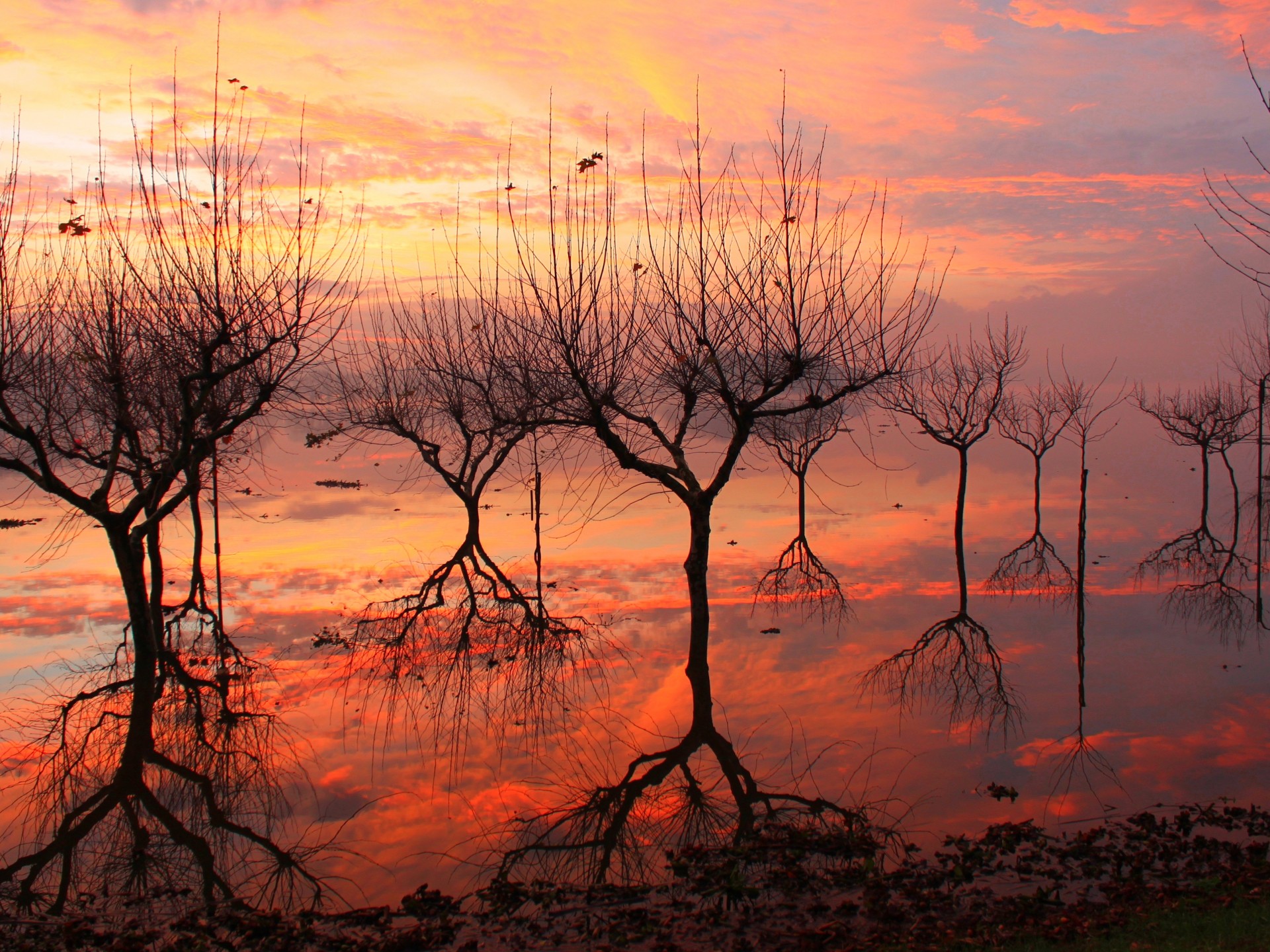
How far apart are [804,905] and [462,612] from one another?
41.8 feet

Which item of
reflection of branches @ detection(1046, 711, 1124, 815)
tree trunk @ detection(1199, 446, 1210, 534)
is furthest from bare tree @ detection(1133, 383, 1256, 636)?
reflection of branches @ detection(1046, 711, 1124, 815)

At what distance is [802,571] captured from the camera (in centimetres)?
2298

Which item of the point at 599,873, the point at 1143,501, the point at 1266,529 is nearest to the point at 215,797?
the point at 599,873

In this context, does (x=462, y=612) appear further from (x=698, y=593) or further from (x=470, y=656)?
(x=698, y=593)

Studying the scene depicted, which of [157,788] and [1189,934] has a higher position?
[1189,934]

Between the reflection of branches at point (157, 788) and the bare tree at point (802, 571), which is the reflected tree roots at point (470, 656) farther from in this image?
the bare tree at point (802, 571)

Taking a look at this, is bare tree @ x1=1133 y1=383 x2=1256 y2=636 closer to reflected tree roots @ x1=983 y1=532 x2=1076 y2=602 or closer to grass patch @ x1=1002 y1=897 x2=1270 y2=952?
reflected tree roots @ x1=983 y1=532 x2=1076 y2=602

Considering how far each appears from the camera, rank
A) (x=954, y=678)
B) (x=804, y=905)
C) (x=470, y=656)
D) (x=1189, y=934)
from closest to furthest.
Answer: (x=1189, y=934)
(x=804, y=905)
(x=954, y=678)
(x=470, y=656)

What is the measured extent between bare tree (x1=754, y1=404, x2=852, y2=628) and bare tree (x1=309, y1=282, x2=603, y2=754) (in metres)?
4.84

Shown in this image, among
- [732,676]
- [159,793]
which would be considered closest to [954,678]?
[732,676]

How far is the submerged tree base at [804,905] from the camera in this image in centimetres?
640

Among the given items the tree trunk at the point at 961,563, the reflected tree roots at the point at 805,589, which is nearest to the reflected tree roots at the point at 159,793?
the reflected tree roots at the point at 805,589

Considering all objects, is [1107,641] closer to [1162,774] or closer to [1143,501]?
[1162,774]

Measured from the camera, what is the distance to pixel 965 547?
89.0 feet
